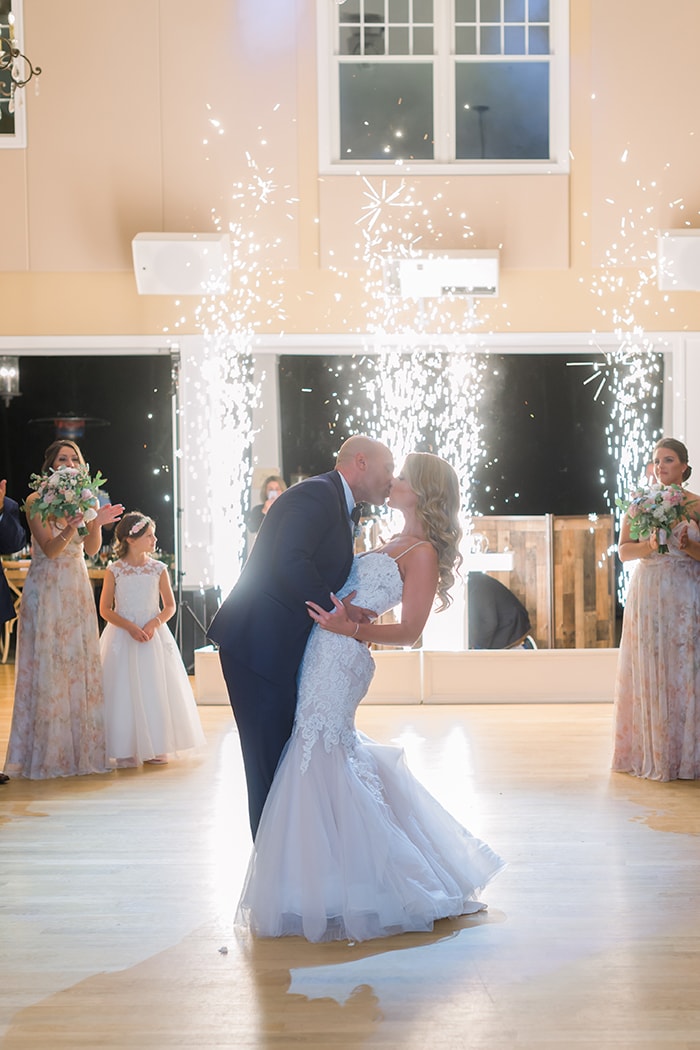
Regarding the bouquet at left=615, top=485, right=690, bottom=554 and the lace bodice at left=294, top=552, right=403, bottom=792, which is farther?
the bouquet at left=615, top=485, right=690, bottom=554

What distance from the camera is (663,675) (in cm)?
584

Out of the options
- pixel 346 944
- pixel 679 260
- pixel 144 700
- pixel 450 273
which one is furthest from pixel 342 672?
pixel 679 260

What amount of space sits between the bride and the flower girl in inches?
103

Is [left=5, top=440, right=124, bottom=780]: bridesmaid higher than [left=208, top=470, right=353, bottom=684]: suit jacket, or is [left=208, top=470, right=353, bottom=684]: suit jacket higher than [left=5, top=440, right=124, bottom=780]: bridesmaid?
[left=208, top=470, right=353, bottom=684]: suit jacket

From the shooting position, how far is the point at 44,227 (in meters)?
8.61

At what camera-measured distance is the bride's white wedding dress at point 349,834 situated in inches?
137

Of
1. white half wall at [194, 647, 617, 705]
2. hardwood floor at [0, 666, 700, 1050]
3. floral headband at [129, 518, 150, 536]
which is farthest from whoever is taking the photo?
white half wall at [194, 647, 617, 705]

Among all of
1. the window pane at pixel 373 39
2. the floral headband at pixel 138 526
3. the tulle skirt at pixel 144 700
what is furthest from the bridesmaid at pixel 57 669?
the window pane at pixel 373 39

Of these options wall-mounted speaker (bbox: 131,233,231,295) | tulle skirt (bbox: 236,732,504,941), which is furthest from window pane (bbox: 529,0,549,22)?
tulle skirt (bbox: 236,732,504,941)

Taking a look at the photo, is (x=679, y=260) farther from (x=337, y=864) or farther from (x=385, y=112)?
(x=337, y=864)

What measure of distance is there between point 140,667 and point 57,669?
0.47m

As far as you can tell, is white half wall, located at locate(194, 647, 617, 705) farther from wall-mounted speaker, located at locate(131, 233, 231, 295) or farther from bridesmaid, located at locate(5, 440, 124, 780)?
wall-mounted speaker, located at locate(131, 233, 231, 295)

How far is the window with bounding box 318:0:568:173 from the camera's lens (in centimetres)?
869

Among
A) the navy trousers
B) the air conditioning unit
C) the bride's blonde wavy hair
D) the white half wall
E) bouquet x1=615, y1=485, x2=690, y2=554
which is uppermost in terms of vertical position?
the air conditioning unit
